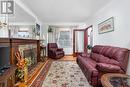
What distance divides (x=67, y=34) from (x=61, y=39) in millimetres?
590

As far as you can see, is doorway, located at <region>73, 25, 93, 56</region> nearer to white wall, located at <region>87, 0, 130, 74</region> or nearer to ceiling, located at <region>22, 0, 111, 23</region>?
ceiling, located at <region>22, 0, 111, 23</region>

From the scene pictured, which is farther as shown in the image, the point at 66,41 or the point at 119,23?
the point at 66,41

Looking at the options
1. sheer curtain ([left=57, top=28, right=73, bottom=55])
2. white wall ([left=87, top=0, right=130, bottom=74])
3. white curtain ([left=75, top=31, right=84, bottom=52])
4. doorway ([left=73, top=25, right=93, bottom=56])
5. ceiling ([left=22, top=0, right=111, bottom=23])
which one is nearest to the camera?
white wall ([left=87, top=0, right=130, bottom=74])

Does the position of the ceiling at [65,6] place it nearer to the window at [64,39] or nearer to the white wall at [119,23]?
the white wall at [119,23]

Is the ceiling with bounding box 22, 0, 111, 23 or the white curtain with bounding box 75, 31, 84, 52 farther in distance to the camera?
the white curtain with bounding box 75, 31, 84, 52

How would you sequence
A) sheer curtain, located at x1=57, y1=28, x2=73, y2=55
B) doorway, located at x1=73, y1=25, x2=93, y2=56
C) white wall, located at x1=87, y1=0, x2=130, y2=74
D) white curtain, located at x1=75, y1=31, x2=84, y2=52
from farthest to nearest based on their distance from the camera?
sheer curtain, located at x1=57, y1=28, x2=73, y2=55 < white curtain, located at x1=75, y1=31, x2=84, y2=52 < doorway, located at x1=73, y1=25, x2=93, y2=56 < white wall, located at x1=87, y1=0, x2=130, y2=74

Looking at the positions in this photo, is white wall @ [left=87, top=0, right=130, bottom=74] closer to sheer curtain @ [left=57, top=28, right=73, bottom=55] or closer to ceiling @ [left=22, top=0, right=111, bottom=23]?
ceiling @ [left=22, top=0, right=111, bottom=23]

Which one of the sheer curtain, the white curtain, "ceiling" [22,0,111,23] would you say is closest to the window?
the sheer curtain

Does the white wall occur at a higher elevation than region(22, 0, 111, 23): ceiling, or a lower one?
lower

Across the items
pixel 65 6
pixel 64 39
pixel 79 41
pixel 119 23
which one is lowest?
pixel 79 41

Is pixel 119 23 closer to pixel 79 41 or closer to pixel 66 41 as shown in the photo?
pixel 79 41

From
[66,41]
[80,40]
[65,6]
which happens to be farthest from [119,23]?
[66,41]

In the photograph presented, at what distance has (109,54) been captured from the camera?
3.57 m

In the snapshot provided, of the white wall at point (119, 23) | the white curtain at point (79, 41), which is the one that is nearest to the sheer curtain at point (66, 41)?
the white curtain at point (79, 41)
